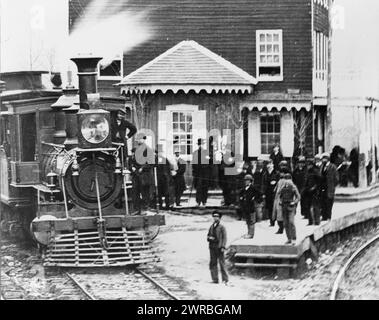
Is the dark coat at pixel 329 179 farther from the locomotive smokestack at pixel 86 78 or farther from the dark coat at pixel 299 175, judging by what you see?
the locomotive smokestack at pixel 86 78

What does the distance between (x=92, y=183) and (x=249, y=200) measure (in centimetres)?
144

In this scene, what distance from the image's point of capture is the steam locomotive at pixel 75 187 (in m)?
7.78

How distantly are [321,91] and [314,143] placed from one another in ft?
1.58

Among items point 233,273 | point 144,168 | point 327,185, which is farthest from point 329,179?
point 144,168

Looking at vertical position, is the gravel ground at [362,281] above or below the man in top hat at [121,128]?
below

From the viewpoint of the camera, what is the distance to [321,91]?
8.02 metres

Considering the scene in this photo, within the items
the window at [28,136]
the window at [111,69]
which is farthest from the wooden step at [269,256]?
the window at [28,136]

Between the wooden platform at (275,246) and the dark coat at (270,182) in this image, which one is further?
the dark coat at (270,182)

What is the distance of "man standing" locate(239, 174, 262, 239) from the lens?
25.8ft

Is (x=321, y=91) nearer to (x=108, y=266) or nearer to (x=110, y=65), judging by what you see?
(x=110, y=65)

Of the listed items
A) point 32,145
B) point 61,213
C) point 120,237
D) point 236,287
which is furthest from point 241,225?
point 32,145

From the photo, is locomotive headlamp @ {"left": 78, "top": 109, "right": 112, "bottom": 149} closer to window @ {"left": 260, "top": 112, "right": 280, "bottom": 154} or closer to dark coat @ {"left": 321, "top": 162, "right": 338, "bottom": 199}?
window @ {"left": 260, "top": 112, "right": 280, "bottom": 154}

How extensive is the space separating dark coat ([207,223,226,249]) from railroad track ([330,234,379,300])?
3.42 feet

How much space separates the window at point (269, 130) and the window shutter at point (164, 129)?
0.86m
